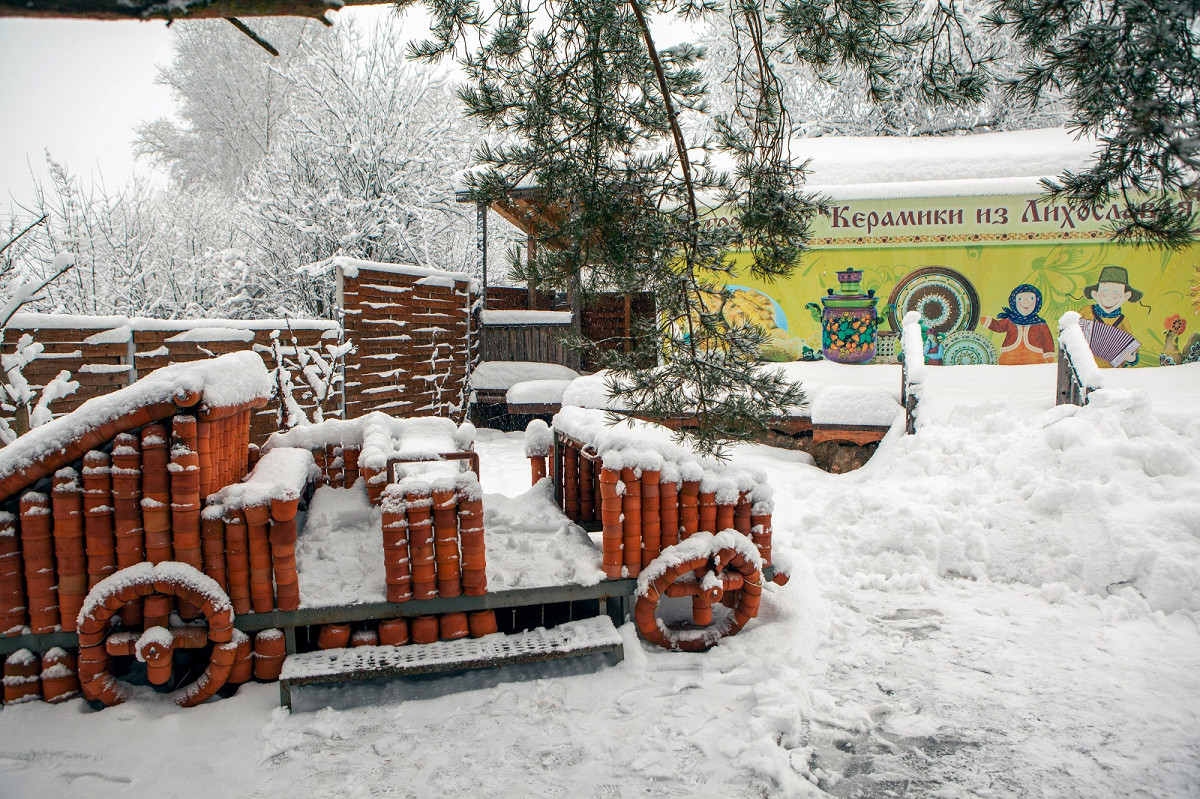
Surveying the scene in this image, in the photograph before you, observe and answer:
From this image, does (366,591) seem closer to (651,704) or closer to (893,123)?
(651,704)

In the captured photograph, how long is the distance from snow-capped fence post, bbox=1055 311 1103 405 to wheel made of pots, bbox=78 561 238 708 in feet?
21.4

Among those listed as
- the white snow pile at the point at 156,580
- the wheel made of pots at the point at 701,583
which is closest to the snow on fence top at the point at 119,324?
the white snow pile at the point at 156,580

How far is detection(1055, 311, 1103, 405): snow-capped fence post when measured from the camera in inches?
235

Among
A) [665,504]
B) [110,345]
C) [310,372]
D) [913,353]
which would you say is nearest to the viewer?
[665,504]

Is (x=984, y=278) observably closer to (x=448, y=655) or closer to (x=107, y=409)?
(x=448, y=655)

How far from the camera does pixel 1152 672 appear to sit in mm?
3303

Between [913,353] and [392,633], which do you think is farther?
[913,353]

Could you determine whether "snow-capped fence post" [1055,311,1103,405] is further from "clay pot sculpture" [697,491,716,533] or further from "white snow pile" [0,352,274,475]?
"white snow pile" [0,352,274,475]

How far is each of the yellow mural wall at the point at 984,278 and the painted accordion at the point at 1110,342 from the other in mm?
54

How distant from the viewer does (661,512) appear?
354 centimetres

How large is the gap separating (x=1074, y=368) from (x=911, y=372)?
4.59ft

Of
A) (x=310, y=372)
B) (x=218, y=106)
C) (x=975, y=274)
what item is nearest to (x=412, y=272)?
(x=310, y=372)

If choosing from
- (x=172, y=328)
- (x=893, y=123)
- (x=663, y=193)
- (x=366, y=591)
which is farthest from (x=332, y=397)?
(x=893, y=123)

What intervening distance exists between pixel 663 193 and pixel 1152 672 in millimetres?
3206
